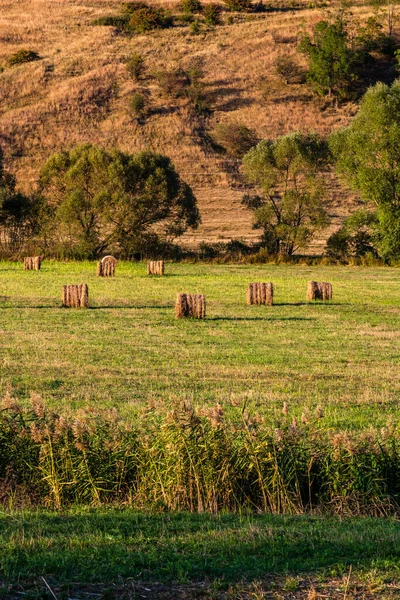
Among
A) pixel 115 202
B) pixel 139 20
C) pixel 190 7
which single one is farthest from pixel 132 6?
pixel 115 202

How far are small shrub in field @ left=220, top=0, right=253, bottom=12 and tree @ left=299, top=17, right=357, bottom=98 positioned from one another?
2169 cm

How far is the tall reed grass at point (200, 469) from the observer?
9047 millimetres

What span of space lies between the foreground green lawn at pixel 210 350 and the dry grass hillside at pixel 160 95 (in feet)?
105

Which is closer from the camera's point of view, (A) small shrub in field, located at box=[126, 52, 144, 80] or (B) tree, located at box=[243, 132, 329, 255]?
(B) tree, located at box=[243, 132, 329, 255]

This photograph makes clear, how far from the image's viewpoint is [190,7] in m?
121

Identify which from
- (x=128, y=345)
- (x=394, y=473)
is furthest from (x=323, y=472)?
(x=128, y=345)

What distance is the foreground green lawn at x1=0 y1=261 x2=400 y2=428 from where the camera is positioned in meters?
13.9

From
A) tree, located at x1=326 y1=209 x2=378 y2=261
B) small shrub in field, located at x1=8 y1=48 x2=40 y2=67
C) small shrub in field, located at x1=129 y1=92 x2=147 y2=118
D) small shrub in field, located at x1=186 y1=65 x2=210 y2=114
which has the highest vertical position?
small shrub in field, located at x1=8 y1=48 x2=40 y2=67

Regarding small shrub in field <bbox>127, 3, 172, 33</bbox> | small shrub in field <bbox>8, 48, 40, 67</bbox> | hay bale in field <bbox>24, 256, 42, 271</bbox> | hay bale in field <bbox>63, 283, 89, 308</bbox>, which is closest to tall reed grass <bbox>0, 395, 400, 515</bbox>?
hay bale in field <bbox>63, 283, 89, 308</bbox>

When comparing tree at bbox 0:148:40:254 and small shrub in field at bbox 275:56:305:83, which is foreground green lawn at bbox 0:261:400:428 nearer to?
tree at bbox 0:148:40:254

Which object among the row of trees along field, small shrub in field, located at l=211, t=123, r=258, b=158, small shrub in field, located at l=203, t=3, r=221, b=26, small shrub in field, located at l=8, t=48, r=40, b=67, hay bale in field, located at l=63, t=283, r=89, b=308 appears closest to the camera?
hay bale in field, located at l=63, t=283, r=89, b=308

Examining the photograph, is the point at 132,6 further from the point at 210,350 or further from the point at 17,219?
the point at 210,350

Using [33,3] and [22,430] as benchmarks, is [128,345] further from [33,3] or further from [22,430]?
[33,3]

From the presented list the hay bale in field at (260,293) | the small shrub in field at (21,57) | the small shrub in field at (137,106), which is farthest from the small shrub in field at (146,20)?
the hay bale in field at (260,293)
